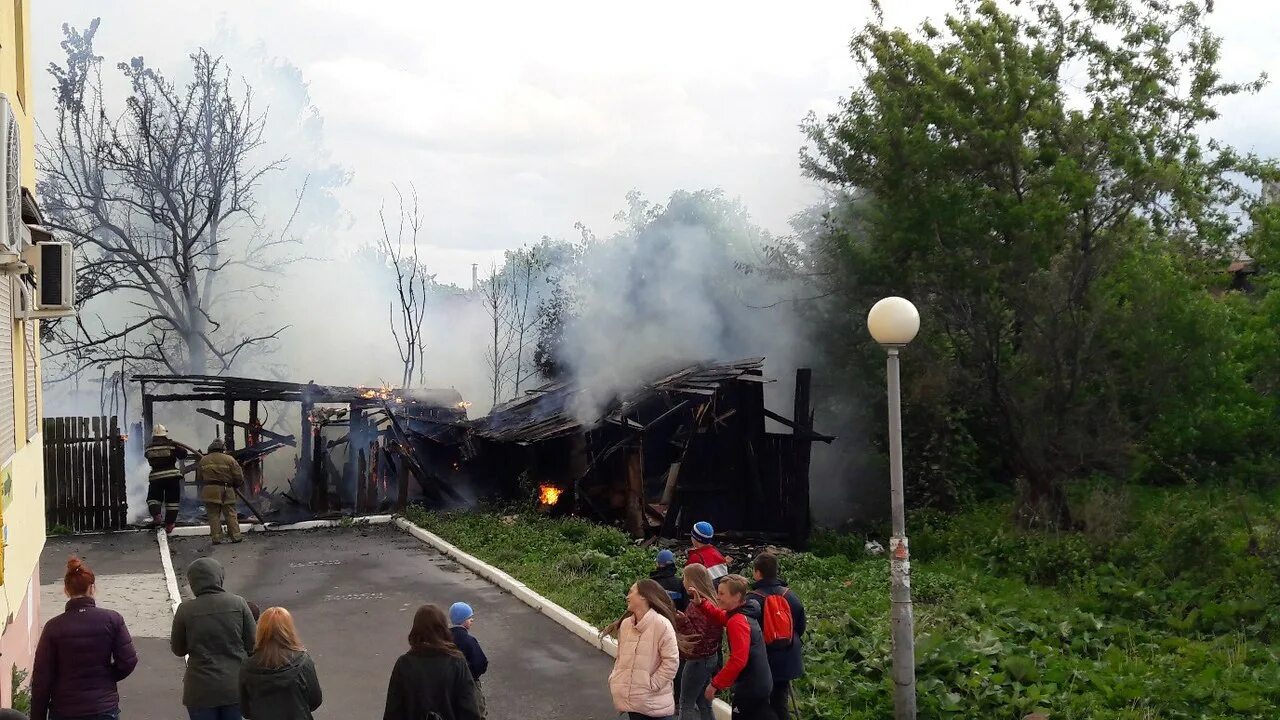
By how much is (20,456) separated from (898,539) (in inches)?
253

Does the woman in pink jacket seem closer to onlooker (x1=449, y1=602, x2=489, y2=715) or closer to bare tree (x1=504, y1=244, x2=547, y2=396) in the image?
onlooker (x1=449, y1=602, x2=489, y2=715)

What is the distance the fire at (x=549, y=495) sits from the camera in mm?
17969

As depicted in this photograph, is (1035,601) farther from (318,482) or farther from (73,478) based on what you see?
(73,478)

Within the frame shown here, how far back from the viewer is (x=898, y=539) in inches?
294

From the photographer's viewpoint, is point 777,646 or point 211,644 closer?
point 211,644

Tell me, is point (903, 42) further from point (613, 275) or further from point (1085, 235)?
point (613, 275)

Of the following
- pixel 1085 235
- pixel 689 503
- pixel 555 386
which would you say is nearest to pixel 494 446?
pixel 555 386

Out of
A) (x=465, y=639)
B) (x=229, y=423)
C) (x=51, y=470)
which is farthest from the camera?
(x=229, y=423)

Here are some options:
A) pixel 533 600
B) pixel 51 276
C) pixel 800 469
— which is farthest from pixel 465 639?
pixel 800 469

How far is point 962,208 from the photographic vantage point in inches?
662

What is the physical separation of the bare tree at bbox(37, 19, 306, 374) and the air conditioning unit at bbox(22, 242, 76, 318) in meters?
17.9

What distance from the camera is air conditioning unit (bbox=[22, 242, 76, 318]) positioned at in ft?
24.0

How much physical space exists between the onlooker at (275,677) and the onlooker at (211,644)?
2.64ft

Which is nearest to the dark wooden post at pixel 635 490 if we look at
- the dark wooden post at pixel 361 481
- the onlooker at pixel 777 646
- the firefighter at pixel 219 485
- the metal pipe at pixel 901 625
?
the dark wooden post at pixel 361 481
